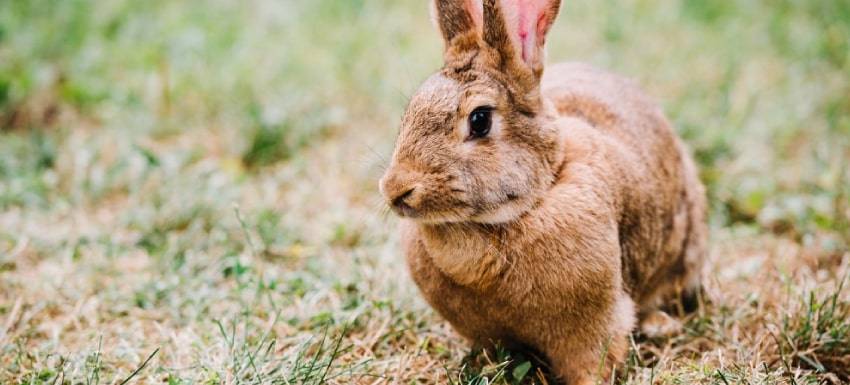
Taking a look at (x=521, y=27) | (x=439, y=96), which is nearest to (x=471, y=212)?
(x=439, y=96)

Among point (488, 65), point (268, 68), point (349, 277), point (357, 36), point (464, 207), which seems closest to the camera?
point (464, 207)

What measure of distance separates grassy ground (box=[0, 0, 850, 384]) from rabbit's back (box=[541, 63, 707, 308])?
0.20 m

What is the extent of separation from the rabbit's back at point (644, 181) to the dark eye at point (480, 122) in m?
0.46

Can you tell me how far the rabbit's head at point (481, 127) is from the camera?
2.23 metres

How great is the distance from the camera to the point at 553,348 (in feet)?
8.20

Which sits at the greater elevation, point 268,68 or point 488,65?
point 488,65

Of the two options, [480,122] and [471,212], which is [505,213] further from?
[480,122]

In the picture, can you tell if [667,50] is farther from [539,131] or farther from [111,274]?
[111,274]

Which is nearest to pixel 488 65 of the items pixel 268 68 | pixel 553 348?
pixel 553 348

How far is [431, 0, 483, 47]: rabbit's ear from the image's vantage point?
2.50 metres

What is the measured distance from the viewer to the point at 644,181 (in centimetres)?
275

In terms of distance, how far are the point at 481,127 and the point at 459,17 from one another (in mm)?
417

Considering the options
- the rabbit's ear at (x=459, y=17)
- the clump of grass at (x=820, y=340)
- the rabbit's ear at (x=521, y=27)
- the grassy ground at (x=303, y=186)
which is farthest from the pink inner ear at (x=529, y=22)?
the clump of grass at (x=820, y=340)

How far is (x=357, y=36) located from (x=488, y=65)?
3.30 metres
